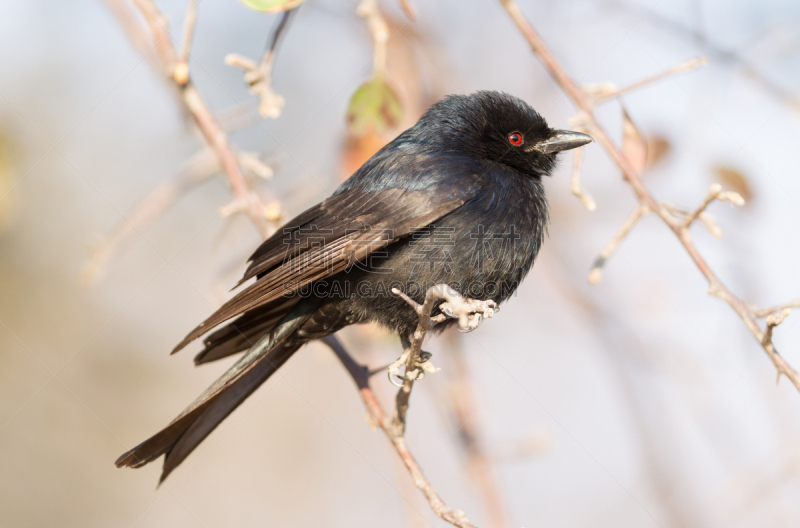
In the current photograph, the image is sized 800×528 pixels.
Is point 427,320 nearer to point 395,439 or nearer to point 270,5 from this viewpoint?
point 395,439

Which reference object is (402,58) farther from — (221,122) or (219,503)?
(219,503)

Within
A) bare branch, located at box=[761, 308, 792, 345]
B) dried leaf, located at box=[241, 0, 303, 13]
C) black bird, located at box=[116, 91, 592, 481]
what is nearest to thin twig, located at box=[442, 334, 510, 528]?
black bird, located at box=[116, 91, 592, 481]

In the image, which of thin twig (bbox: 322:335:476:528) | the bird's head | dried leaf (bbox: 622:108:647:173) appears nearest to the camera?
thin twig (bbox: 322:335:476:528)

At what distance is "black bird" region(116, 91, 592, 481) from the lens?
290 cm

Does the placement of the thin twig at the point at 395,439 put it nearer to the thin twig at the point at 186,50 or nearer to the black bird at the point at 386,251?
the black bird at the point at 386,251

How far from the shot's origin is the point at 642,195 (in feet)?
9.17

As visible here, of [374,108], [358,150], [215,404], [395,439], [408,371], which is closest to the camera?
[408,371]

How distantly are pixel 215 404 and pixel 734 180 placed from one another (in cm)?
312

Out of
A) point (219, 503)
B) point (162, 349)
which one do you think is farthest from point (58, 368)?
point (219, 503)

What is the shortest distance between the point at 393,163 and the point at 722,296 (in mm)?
1660

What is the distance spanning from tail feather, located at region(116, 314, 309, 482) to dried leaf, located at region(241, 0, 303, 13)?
4.65 feet

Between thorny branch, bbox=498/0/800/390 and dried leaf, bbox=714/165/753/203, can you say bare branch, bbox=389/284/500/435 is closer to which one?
thorny branch, bbox=498/0/800/390

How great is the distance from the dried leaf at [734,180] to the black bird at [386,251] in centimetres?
95

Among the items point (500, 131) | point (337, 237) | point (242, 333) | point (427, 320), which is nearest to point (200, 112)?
point (337, 237)
